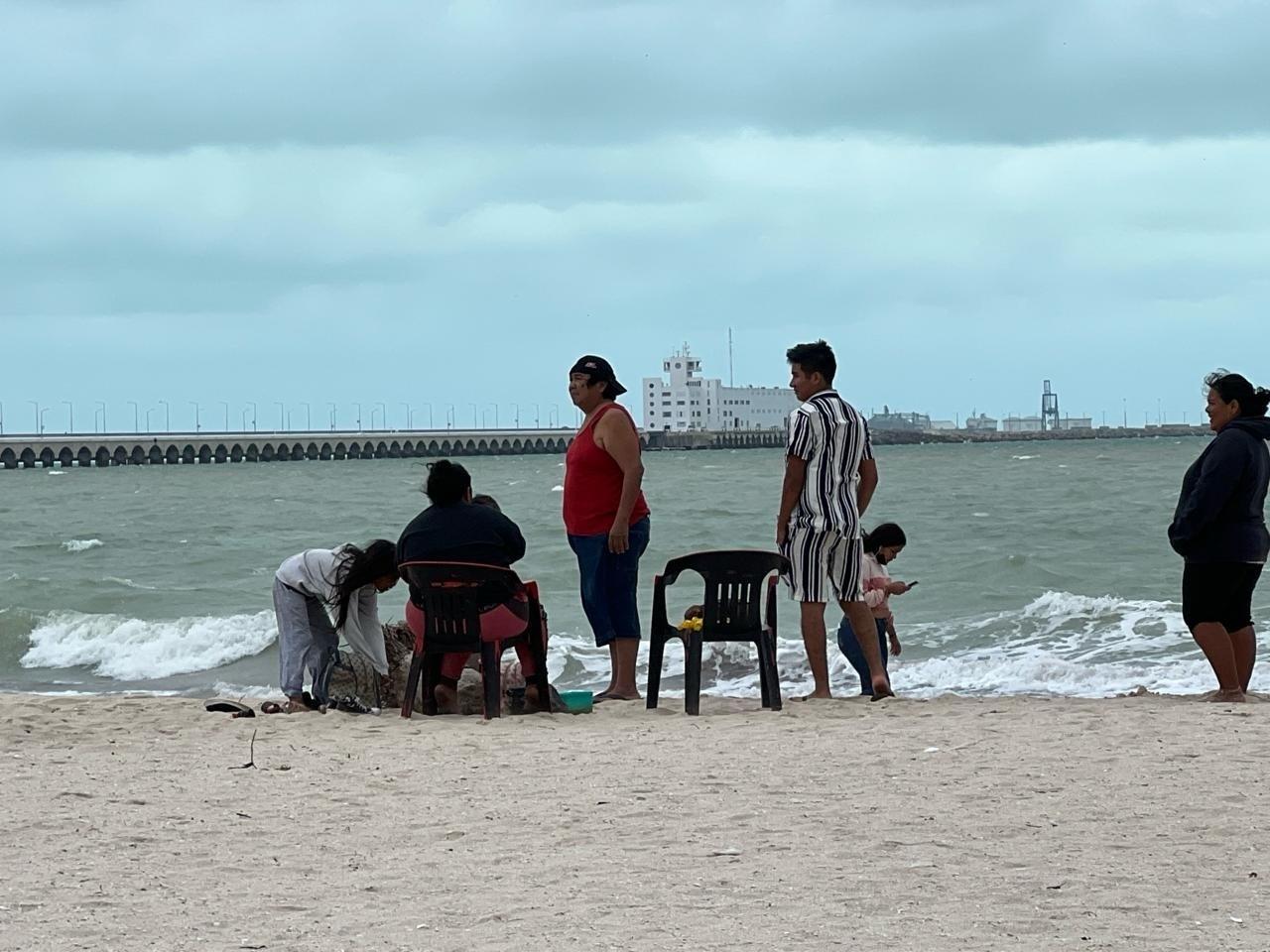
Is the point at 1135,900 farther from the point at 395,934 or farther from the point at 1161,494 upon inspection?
the point at 1161,494

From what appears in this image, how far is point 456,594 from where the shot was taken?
7.10 metres

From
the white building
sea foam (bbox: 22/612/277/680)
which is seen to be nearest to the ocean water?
sea foam (bbox: 22/612/277/680)

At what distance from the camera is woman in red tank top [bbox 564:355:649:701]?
7.52 meters

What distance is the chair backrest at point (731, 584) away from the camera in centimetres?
723

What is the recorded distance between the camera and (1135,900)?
4.15 m

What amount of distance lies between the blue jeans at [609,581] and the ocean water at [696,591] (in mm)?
3204

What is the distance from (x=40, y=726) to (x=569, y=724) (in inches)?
98.2

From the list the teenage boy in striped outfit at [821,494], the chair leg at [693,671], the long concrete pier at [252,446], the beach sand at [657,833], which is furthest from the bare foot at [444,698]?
the long concrete pier at [252,446]

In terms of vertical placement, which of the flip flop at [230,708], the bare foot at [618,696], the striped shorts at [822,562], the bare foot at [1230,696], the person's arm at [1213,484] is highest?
the person's arm at [1213,484]

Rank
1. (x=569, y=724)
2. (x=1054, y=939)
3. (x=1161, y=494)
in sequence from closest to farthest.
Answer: (x=1054, y=939)
(x=569, y=724)
(x=1161, y=494)

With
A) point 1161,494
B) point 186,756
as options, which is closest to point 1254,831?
point 186,756

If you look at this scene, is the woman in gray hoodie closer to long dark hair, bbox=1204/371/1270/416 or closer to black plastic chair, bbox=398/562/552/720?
long dark hair, bbox=1204/371/1270/416

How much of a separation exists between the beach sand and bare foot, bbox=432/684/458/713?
35 cm

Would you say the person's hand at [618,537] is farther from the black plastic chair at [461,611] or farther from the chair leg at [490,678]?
the chair leg at [490,678]
